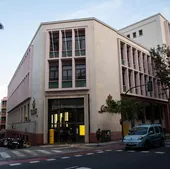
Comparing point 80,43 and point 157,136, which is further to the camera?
point 80,43

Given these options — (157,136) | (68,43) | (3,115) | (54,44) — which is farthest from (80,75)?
(3,115)

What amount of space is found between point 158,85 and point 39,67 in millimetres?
21784

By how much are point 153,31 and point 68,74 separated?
2366cm

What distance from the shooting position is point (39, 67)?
26.2m

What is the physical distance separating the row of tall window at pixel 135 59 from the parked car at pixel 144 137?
14.0m

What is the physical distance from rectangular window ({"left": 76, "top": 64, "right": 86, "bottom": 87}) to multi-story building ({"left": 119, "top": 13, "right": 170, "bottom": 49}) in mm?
20360

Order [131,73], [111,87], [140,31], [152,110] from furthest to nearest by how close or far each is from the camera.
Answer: [140,31]
[152,110]
[131,73]
[111,87]

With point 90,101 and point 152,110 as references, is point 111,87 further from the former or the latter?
point 152,110

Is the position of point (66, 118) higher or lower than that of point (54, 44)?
lower

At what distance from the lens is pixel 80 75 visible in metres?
25.0

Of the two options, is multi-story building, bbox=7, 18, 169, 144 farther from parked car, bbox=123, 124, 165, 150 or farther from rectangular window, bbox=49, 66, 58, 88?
parked car, bbox=123, 124, 165, 150

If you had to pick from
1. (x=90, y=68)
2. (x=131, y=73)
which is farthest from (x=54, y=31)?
(x=131, y=73)

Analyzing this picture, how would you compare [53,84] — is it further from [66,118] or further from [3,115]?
[3,115]

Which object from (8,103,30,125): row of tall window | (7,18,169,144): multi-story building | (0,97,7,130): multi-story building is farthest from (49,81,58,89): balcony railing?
(0,97,7,130): multi-story building
